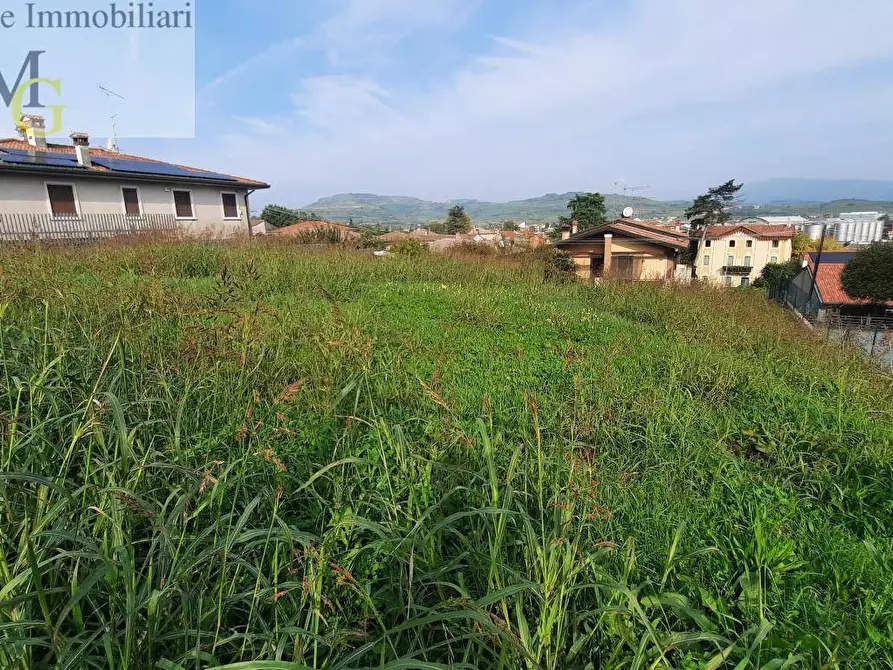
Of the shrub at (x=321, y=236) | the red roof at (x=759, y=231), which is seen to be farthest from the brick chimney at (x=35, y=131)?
the red roof at (x=759, y=231)

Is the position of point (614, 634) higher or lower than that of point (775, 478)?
higher

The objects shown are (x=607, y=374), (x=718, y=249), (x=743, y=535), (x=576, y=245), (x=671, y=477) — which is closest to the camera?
(x=743, y=535)

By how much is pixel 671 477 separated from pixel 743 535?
46cm

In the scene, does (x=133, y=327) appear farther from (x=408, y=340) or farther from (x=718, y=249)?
(x=718, y=249)

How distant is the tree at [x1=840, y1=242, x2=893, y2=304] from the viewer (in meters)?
23.9

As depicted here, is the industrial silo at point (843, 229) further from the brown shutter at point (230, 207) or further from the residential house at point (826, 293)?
the brown shutter at point (230, 207)

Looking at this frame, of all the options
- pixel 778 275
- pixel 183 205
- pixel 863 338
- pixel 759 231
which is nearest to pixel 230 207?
pixel 183 205

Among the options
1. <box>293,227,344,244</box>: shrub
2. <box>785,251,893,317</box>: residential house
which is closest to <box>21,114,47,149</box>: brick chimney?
<box>293,227,344,244</box>: shrub

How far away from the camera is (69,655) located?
3.22ft

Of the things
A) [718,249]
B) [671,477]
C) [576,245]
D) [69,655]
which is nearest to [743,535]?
[671,477]

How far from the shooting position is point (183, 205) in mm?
19750

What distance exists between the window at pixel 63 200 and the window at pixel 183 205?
3.61 m

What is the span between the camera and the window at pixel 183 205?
767 inches

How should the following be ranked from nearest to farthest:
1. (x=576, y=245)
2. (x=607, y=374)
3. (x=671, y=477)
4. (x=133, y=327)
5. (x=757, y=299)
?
(x=671, y=477) < (x=133, y=327) < (x=607, y=374) < (x=757, y=299) < (x=576, y=245)
